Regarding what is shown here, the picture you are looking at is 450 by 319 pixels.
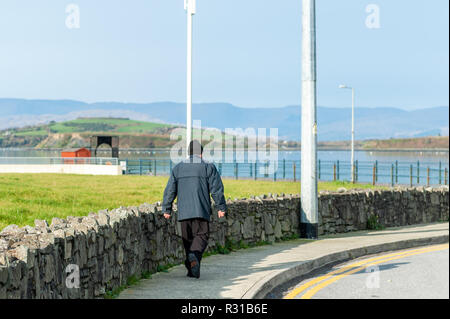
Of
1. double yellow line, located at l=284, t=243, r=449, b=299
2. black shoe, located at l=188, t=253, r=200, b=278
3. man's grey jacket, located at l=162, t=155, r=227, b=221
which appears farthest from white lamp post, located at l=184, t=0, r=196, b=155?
black shoe, located at l=188, t=253, r=200, b=278

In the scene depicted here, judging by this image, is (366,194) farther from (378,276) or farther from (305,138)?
(378,276)

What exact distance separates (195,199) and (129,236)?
3.61 ft

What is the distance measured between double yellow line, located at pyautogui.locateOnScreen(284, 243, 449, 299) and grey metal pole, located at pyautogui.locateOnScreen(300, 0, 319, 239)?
7.74 feet

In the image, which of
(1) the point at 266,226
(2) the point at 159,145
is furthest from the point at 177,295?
(2) the point at 159,145

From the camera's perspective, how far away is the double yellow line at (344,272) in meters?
10.5

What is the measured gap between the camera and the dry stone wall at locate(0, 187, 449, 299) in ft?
22.5

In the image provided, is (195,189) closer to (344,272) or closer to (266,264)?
(266,264)

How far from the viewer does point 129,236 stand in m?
10.2

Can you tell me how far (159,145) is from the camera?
18588 cm

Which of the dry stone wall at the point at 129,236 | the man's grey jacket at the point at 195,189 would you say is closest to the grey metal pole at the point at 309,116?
the dry stone wall at the point at 129,236

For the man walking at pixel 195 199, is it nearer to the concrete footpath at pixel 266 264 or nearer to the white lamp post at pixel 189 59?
the concrete footpath at pixel 266 264

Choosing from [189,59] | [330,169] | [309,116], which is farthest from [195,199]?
[330,169]
